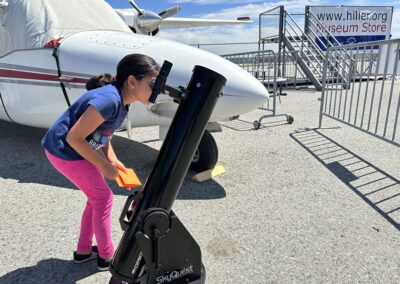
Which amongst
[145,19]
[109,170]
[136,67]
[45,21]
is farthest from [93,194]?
[145,19]

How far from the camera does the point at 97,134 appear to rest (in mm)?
1977

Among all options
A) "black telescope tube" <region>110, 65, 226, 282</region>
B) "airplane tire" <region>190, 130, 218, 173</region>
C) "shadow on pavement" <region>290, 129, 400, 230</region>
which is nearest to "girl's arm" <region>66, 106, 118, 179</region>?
"black telescope tube" <region>110, 65, 226, 282</region>

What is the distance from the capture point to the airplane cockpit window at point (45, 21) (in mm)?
4137

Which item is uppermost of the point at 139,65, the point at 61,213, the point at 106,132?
the point at 139,65

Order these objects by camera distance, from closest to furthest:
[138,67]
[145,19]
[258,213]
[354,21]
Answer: [138,67] < [258,213] < [145,19] < [354,21]

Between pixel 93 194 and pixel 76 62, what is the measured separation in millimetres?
2144

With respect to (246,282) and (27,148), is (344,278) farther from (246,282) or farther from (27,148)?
(27,148)

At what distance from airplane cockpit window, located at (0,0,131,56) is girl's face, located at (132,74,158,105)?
2742 mm

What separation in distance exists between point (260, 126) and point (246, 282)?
4.65m

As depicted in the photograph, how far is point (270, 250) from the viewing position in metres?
2.64

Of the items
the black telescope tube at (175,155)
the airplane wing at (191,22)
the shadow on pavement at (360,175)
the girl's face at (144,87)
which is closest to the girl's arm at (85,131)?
the girl's face at (144,87)

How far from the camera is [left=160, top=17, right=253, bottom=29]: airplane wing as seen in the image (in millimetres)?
13742

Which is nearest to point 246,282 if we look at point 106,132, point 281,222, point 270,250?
point 270,250

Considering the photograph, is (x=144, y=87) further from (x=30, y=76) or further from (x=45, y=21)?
(x=45, y=21)
